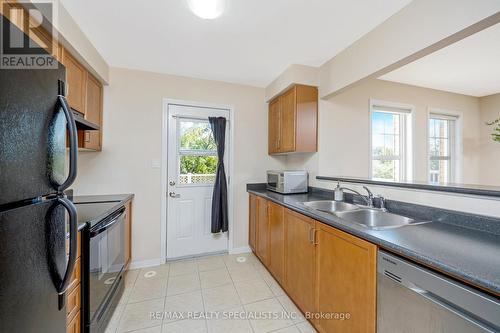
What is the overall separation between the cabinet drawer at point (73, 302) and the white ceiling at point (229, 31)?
1.93 metres

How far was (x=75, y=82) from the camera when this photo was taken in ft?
6.11

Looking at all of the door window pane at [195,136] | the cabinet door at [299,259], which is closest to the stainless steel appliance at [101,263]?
the door window pane at [195,136]

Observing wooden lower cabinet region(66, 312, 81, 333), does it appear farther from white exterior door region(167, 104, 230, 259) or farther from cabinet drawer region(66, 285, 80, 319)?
white exterior door region(167, 104, 230, 259)

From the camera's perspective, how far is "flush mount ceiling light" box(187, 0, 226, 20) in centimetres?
141

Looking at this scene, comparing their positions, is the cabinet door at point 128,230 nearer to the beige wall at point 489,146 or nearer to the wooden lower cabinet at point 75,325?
the wooden lower cabinet at point 75,325

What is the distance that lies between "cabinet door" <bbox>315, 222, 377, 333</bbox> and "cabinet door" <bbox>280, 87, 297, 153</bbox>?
4.03 ft

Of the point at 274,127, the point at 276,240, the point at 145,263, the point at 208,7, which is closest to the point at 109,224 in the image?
the point at 145,263

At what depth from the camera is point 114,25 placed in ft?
5.75

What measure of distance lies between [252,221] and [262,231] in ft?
1.25

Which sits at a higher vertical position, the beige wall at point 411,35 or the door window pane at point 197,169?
the beige wall at point 411,35

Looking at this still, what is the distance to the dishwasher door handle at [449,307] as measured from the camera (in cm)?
69

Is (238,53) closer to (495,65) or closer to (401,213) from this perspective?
(401,213)

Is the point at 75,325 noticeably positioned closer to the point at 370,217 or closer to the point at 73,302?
the point at 73,302

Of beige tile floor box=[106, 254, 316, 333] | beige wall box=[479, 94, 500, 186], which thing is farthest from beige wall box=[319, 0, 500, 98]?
beige wall box=[479, 94, 500, 186]
